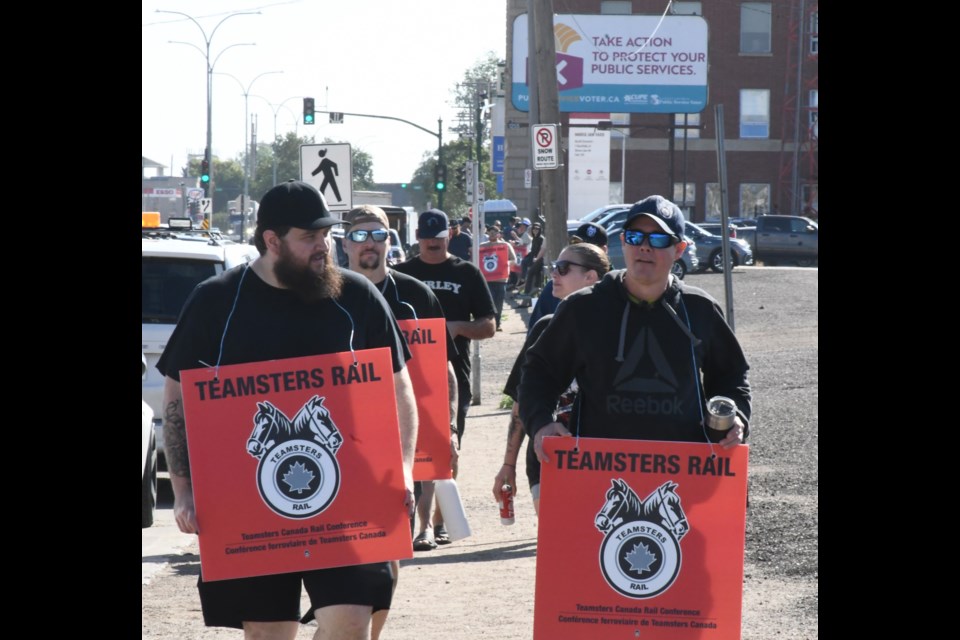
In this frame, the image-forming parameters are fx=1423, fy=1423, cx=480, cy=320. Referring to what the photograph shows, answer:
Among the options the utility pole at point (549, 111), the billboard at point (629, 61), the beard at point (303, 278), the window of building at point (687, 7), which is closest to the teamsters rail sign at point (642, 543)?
the beard at point (303, 278)

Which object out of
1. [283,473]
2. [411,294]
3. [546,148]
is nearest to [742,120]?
[546,148]

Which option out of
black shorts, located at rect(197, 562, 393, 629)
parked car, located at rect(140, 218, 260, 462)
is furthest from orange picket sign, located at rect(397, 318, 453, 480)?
parked car, located at rect(140, 218, 260, 462)

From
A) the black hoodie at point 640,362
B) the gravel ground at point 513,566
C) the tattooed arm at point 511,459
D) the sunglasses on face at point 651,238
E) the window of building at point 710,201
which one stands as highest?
the window of building at point 710,201

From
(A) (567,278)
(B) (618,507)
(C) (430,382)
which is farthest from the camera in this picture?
(C) (430,382)

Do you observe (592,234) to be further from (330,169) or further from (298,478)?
(330,169)

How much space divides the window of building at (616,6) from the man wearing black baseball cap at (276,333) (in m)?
64.1

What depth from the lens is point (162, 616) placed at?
23.9 ft

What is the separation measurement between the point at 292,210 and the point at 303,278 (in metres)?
0.24

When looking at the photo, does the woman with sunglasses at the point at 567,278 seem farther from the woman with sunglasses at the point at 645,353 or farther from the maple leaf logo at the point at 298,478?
the maple leaf logo at the point at 298,478

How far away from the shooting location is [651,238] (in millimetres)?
4855

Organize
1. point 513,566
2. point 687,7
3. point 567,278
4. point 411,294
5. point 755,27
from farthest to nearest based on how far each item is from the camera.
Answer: point 755,27 → point 687,7 → point 513,566 → point 411,294 → point 567,278

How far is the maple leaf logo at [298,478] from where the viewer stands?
15.6ft
